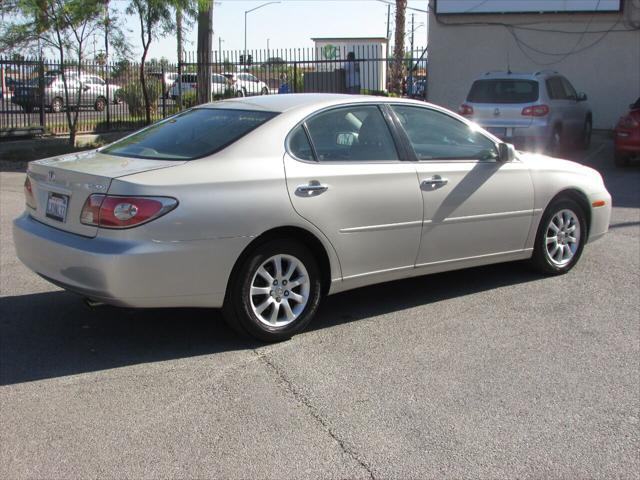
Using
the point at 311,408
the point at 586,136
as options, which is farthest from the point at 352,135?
the point at 586,136

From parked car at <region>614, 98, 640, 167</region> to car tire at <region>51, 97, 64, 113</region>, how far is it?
13977 millimetres

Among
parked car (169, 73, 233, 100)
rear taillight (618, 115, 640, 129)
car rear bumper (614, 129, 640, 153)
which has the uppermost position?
parked car (169, 73, 233, 100)

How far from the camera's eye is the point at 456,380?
468 cm

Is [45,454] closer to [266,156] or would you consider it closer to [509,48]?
[266,156]

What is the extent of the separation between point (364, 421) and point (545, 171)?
345 centimetres

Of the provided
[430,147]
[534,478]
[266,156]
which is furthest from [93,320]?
[534,478]

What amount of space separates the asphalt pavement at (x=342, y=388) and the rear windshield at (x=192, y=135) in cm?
124

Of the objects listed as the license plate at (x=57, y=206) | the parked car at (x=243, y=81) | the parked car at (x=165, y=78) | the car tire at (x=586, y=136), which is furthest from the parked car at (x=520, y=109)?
the license plate at (x=57, y=206)

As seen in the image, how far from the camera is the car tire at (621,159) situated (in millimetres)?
14703

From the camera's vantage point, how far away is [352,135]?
5699mm

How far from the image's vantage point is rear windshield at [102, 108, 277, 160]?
5258mm

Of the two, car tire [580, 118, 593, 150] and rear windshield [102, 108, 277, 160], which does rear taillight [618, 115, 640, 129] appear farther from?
rear windshield [102, 108, 277, 160]

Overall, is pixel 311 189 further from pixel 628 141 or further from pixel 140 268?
pixel 628 141

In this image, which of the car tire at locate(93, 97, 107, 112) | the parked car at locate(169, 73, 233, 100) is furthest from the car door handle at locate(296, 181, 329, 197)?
the parked car at locate(169, 73, 233, 100)
